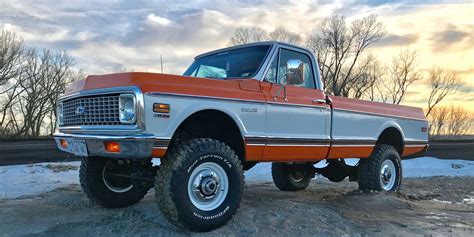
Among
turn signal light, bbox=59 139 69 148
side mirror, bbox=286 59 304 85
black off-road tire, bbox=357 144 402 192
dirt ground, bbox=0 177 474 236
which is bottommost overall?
dirt ground, bbox=0 177 474 236

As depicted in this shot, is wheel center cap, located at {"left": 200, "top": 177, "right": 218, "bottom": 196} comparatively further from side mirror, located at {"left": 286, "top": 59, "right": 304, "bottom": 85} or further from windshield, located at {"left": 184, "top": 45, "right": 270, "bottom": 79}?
side mirror, located at {"left": 286, "top": 59, "right": 304, "bottom": 85}

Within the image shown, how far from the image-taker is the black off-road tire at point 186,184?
15.1 feet

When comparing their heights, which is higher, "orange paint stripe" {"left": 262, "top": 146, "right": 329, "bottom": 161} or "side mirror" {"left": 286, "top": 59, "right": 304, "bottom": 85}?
"side mirror" {"left": 286, "top": 59, "right": 304, "bottom": 85}

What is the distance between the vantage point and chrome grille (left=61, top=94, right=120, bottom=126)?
4750 millimetres

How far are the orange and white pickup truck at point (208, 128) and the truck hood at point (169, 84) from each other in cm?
1

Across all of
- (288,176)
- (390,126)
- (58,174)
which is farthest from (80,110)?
(58,174)

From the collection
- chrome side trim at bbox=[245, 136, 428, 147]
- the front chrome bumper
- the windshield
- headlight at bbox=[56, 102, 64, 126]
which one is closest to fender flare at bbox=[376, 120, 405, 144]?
chrome side trim at bbox=[245, 136, 428, 147]

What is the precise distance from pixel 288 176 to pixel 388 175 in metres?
1.78

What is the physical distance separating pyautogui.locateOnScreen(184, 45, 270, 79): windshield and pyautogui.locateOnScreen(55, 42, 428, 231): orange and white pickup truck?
0.02m

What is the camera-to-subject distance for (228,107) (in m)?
5.14

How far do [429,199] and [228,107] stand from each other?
14.9ft

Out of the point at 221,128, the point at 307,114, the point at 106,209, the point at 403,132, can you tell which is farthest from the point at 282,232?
the point at 403,132

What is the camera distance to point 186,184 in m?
4.68

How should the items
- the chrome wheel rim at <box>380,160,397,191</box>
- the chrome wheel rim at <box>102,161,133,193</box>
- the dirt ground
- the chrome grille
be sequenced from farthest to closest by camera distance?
1. the chrome wheel rim at <box>380,160,397,191</box>
2. the chrome wheel rim at <box>102,161,133,193</box>
3. the dirt ground
4. the chrome grille
